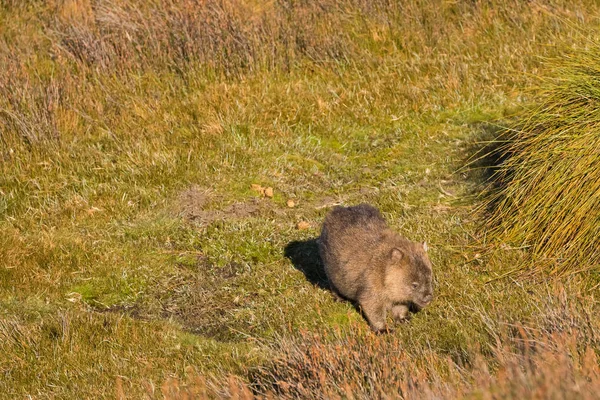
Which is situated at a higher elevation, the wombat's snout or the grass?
the wombat's snout

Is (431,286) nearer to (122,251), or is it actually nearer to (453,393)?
(453,393)

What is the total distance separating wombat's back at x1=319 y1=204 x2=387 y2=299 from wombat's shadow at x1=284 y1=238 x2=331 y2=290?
1.62ft

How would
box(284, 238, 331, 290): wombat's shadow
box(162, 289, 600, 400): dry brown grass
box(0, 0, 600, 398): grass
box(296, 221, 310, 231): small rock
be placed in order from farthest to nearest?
box(296, 221, 310, 231): small rock, box(284, 238, 331, 290): wombat's shadow, box(0, 0, 600, 398): grass, box(162, 289, 600, 400): dry brown grass

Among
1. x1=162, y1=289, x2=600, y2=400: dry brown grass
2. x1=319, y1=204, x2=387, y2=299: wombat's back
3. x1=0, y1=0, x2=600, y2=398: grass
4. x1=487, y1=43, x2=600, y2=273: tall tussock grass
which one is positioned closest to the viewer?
x1=162, y1=289, x2=600, y2=400: dry brown grass

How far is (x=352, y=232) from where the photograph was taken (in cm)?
783

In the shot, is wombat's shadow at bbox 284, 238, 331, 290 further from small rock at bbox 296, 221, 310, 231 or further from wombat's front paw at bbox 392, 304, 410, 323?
wombat's front paw at bbox 392, 304, 410, 323

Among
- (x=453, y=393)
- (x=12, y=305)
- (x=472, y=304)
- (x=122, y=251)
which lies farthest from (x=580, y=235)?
(x=12, y=305)

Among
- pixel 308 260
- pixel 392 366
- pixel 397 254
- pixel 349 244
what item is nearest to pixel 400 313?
pixel 397 254

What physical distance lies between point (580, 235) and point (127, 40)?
23.3 feet

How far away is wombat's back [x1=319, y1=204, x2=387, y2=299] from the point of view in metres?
7.67

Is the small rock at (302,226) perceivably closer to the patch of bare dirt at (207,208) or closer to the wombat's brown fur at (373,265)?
the patch of bare dirt at (207,208)

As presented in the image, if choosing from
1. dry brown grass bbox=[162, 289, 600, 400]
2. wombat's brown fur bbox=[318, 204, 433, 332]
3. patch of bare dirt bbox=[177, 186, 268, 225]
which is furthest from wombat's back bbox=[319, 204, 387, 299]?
patch of bare dirt bbox=[177, 186, 268, 225]

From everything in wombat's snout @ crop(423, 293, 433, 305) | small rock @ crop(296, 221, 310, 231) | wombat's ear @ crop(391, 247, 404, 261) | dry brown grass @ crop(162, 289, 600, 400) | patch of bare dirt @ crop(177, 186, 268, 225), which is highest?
dry brown grass @ crop(162, 289, 600, 400)

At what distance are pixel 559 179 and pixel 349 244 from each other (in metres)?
2.00
